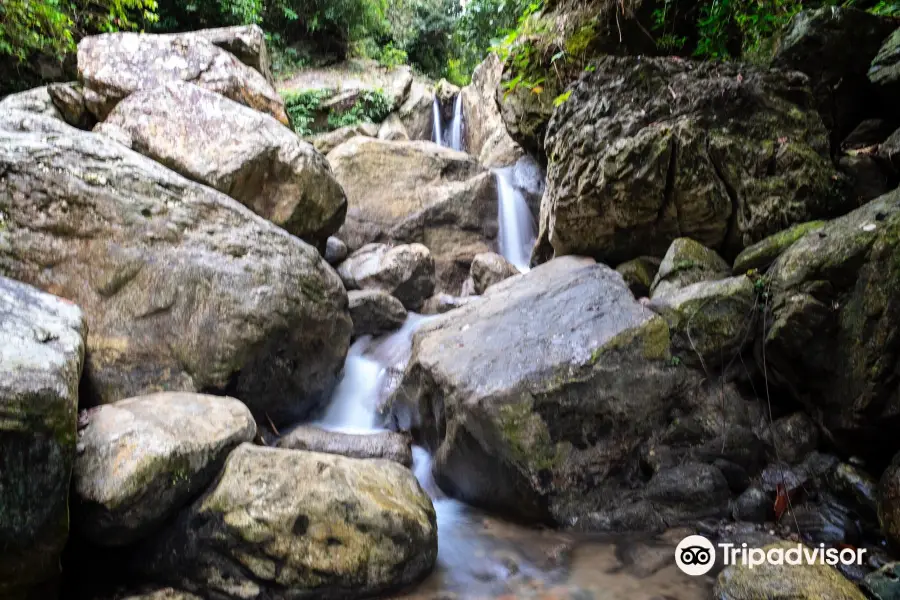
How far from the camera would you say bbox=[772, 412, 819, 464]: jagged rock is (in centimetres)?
391

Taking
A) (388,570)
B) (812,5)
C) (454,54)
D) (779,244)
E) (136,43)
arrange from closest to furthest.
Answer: (388,570) < (779,244) < (812,5) < (136,43) < (454,54)

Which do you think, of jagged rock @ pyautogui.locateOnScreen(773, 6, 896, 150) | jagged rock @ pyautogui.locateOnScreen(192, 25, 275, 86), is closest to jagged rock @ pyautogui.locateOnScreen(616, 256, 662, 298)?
jagged rock @ pyautogui.locateOnScreen(773, 6, 896, 150)

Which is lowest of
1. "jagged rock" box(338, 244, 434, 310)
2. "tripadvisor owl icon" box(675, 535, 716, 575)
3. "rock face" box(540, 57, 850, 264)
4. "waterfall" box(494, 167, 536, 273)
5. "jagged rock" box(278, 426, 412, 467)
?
"jagged rock" box(278, 426, 412, 467)

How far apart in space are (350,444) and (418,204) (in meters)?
5.99

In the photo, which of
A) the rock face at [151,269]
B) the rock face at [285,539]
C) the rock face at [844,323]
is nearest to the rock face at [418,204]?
the rock face at [151,269]

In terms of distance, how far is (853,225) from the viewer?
3852mm

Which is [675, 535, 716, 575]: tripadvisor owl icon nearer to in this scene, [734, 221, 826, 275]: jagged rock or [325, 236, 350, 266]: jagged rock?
[734, 221, 826, 275]: jagged rock

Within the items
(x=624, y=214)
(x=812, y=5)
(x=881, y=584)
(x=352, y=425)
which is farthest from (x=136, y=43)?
(x=881, y=584)

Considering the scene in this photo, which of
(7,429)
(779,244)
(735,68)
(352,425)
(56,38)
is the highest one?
(735,68)

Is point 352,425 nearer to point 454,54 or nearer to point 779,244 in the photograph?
point 779,244

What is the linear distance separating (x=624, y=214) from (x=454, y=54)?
1449 cm

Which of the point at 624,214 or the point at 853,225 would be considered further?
the point at 624,214

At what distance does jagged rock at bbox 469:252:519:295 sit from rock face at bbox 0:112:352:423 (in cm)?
388

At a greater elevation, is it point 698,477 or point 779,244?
point 779,244
